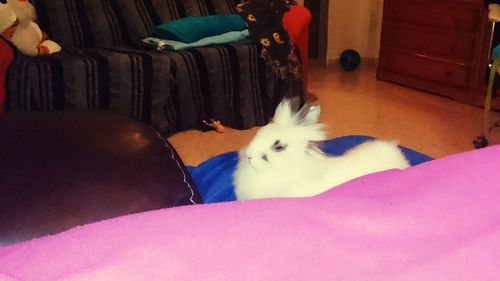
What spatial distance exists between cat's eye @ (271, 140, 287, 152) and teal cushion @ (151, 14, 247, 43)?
1.62 meters

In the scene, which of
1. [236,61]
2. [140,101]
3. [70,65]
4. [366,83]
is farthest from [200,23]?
[366,83]

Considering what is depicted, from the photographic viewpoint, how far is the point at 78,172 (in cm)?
108

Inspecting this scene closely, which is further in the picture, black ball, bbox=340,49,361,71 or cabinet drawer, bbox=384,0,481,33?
black ball, bbox=340,49,361,71

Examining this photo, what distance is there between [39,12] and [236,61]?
1.06 m

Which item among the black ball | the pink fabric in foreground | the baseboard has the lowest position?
the baseboard

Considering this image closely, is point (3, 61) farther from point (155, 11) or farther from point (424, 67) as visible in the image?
point (424, 67)

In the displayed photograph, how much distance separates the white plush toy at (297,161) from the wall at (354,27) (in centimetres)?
305

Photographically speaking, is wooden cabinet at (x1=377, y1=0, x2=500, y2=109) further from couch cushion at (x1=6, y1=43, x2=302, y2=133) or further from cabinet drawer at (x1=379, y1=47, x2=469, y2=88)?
couch cushion at (x1=6, y1=43, x2=302, y2=133)

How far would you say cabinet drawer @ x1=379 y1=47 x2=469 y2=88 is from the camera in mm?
3281

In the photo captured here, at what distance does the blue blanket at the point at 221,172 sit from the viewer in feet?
5.21

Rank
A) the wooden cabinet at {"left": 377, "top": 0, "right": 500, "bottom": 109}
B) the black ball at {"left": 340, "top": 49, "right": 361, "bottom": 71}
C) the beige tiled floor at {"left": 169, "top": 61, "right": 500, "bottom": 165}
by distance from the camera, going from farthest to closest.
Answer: the black ball at {"left": 340, "top": 49, "right": 361, "bottom": 71} < the wooden cabinet at {"left": 377, "top": 0, "right": 500, "bottom": 109} < the beige tiled floor at {"left": 169, "top": 61, "right": 500, "bottom": 165}

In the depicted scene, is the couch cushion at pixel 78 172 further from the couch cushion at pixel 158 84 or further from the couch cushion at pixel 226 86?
the couch cushion at pixel 226 86

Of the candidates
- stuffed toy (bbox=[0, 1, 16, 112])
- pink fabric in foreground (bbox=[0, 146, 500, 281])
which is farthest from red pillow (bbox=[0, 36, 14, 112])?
pink fabric in foreground (bbox=[0, 146, 500, 281])

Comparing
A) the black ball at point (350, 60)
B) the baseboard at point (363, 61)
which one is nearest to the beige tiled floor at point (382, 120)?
the black ball at point (350, 60)
